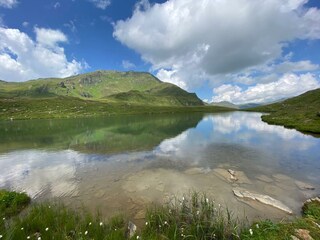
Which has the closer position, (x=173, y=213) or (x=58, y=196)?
(x=173, y=213)

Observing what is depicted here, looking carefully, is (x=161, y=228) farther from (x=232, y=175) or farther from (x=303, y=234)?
(x=232, y=175)

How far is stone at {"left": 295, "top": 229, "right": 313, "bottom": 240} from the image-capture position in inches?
346

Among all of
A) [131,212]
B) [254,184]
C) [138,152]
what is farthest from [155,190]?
[138,152]

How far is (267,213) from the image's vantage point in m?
13.3

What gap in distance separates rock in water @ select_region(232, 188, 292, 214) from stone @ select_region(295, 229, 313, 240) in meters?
4.66

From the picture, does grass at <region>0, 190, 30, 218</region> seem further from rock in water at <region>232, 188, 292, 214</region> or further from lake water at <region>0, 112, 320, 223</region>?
rock in water at <region>232, 188, 292, 214</region>

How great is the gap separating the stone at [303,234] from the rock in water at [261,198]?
15.3 feet

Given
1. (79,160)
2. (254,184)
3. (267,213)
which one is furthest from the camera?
(79,160)

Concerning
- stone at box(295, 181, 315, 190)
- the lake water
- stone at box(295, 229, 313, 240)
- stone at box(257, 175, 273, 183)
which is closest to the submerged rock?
the lake water

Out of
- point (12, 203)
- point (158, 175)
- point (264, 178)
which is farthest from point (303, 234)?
point (12, 203)

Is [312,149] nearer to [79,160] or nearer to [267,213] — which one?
[267,213]

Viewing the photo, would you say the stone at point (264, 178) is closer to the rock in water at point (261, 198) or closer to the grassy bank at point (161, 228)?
the rock in water at point (261, 198)

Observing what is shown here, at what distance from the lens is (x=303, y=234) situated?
905 cm

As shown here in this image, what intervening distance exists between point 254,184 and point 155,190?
9734 millimetres
